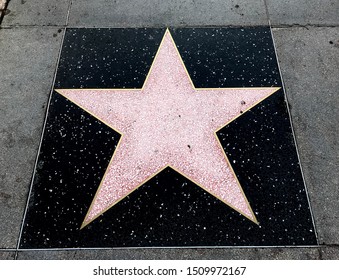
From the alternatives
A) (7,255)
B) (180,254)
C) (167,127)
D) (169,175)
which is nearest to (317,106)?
(167,127)

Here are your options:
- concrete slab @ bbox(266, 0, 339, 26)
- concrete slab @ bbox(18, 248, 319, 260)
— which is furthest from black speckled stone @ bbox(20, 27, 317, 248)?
concrete slab @ bbox(266, 0, 339, 26)

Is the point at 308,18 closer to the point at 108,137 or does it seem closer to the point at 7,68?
the point at 108,137

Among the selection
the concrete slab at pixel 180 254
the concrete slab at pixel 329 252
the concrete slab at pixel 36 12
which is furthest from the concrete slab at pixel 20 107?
the concrete slab at pixel 329 252

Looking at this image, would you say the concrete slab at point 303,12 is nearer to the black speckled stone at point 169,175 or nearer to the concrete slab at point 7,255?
Answer: the black speckled stone at point 169,175

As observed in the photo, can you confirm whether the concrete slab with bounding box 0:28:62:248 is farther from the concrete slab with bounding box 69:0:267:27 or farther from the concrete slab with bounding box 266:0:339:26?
the concrete slab with bounding box 266:0:339:26

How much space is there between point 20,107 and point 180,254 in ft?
5.73

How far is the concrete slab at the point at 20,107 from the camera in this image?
2.32 meters

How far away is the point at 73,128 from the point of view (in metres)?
2.61

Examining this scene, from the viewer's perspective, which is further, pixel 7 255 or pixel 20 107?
pixel 20 107

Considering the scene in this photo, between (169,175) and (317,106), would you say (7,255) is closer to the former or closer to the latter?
(169,175)

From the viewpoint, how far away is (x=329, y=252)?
7.02 feet

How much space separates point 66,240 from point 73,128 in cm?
87
